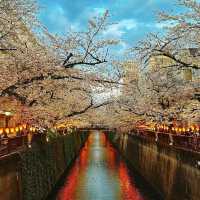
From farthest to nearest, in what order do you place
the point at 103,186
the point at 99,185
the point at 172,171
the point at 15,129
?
the point at 99,185, the point at 103,186, the point at 15,129, the point at 172,171

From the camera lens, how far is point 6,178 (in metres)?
17.9

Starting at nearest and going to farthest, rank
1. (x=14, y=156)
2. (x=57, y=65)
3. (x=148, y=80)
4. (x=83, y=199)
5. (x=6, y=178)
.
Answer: (x=57, y=65)
(x=6, y=178)
(x=14, y=156)
(x=83, y=199)
(x=148, y=80)

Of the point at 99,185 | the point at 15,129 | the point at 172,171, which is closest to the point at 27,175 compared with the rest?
the point at 15,129

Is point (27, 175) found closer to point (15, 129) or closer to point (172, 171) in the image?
point (15, 129)

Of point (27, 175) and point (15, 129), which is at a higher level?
point (15, 129)

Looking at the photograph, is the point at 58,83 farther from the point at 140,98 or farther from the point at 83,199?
the point at 140,98

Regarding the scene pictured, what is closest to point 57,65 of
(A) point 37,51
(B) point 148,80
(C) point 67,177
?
(A) point 37,51

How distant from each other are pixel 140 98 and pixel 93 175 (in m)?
12.2

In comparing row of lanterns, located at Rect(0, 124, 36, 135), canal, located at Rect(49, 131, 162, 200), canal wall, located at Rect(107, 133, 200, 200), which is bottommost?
canal, located at Rect(49, 131, 162, 200)

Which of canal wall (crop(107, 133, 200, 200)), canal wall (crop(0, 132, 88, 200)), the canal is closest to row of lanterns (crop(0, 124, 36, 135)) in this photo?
canal wall (crop(0, 132, 88, 200))

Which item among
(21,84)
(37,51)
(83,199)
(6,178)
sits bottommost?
(83,199)

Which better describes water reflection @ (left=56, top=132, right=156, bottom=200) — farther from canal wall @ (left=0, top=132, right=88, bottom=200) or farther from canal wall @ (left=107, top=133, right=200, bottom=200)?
canal wall @ (left=0, top=132, right=88, bottom=200)

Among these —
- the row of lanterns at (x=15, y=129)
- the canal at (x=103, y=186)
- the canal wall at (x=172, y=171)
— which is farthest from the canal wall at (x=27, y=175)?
the canal wall at (x=172, y=171)

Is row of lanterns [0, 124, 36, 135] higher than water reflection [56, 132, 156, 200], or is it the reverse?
row of lanterns [0, 124, 36, 135]
